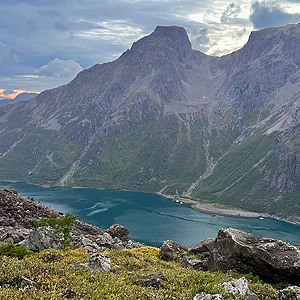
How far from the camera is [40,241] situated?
33.4 meters

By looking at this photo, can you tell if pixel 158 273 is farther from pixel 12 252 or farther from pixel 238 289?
pixel 12 252

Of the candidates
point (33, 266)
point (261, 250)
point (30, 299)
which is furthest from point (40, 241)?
point (261, 250)

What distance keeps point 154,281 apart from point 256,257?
11.1 m

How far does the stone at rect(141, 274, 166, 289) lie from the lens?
21250 mm

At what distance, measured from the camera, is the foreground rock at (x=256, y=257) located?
2452 centimetres

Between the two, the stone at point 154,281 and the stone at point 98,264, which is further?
the stone at point 98,264

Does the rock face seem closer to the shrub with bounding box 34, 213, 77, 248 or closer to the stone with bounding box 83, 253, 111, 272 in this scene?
the shrub with bounding box 34, 213, 77, 248

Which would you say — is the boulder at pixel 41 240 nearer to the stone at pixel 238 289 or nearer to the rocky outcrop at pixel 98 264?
the rocky outcrop at pixel 98 264

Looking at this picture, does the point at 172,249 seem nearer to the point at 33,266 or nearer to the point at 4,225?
the point at 33,266

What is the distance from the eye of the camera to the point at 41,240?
33.5m

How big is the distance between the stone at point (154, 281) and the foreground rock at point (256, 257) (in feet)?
29.1

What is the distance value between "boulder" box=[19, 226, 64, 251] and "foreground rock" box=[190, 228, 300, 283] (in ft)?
64.9

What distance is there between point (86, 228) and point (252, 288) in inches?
1791

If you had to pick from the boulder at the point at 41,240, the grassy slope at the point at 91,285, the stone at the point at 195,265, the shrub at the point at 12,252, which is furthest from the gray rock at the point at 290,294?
the boulder at the point at 41,240
